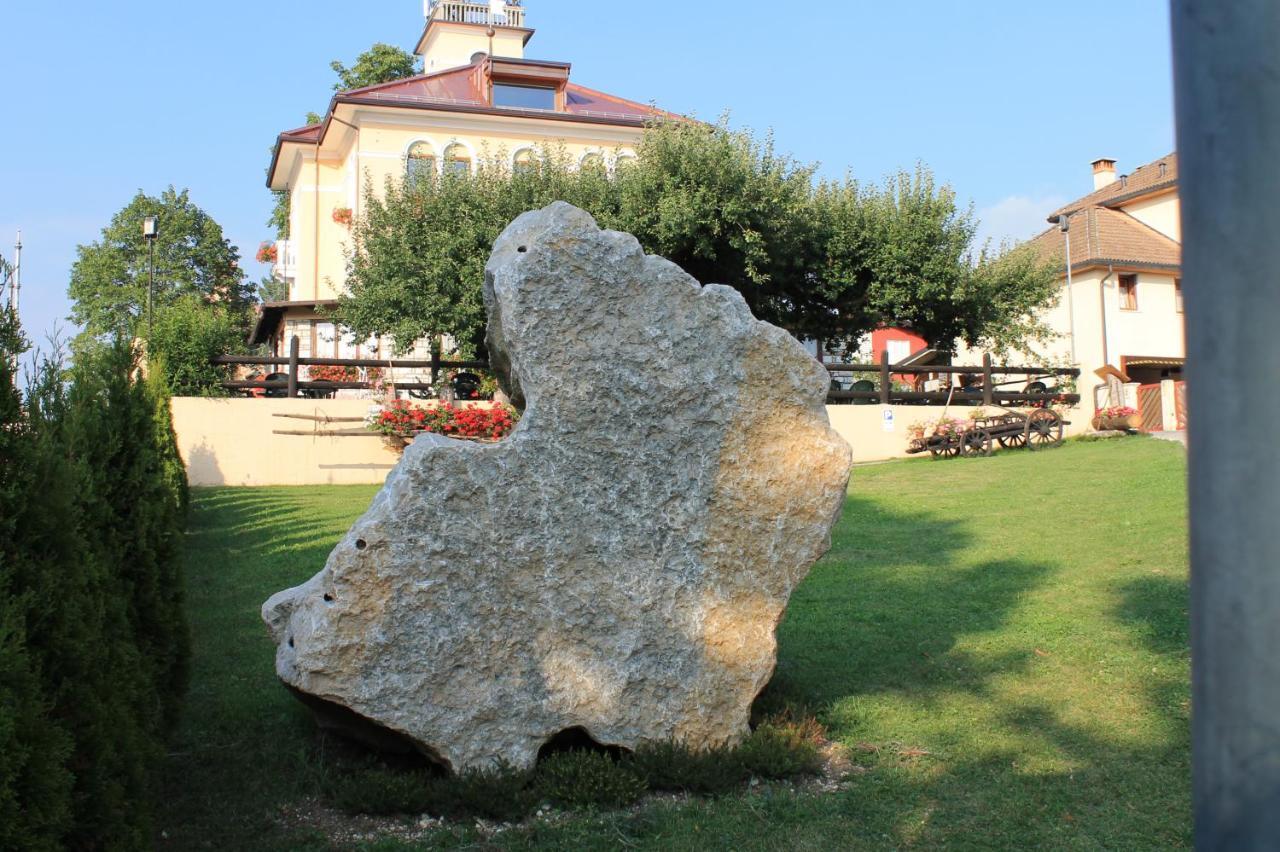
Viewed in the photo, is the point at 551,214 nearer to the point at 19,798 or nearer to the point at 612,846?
the point at 612,846

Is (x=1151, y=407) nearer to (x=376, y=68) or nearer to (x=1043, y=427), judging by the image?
(x=1043, y=427)

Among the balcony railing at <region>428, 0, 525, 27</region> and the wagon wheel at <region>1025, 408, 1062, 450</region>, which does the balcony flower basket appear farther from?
the balcony railing at <region>428, 0, 525, 27</region>

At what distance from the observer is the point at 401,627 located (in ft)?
Answer: 16.2

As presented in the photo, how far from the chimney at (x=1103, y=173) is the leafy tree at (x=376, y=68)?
95.2ft

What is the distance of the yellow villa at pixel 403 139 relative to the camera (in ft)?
98.7

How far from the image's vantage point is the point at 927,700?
6.55 meters

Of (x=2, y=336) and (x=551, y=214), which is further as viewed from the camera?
(x=551, y=214)

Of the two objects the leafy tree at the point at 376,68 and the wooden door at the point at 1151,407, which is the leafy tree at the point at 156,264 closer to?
the leafy tree at the point at 376,68

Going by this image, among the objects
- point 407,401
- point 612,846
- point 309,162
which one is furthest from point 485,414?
point 309,162

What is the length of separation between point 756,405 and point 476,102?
2813 centimetres

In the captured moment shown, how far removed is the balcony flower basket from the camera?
2434 cm

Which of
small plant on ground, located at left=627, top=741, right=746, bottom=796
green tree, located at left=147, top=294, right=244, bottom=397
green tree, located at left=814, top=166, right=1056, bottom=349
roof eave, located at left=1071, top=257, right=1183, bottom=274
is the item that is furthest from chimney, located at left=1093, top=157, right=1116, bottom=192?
small plant on ground, located at left=627, top=741, right=746, bottom=796

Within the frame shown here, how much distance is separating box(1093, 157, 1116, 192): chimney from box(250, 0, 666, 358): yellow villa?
22.4m

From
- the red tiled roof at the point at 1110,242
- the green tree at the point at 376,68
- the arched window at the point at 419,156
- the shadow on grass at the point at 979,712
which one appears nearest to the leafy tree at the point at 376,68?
the green tree at the point at 376,68
